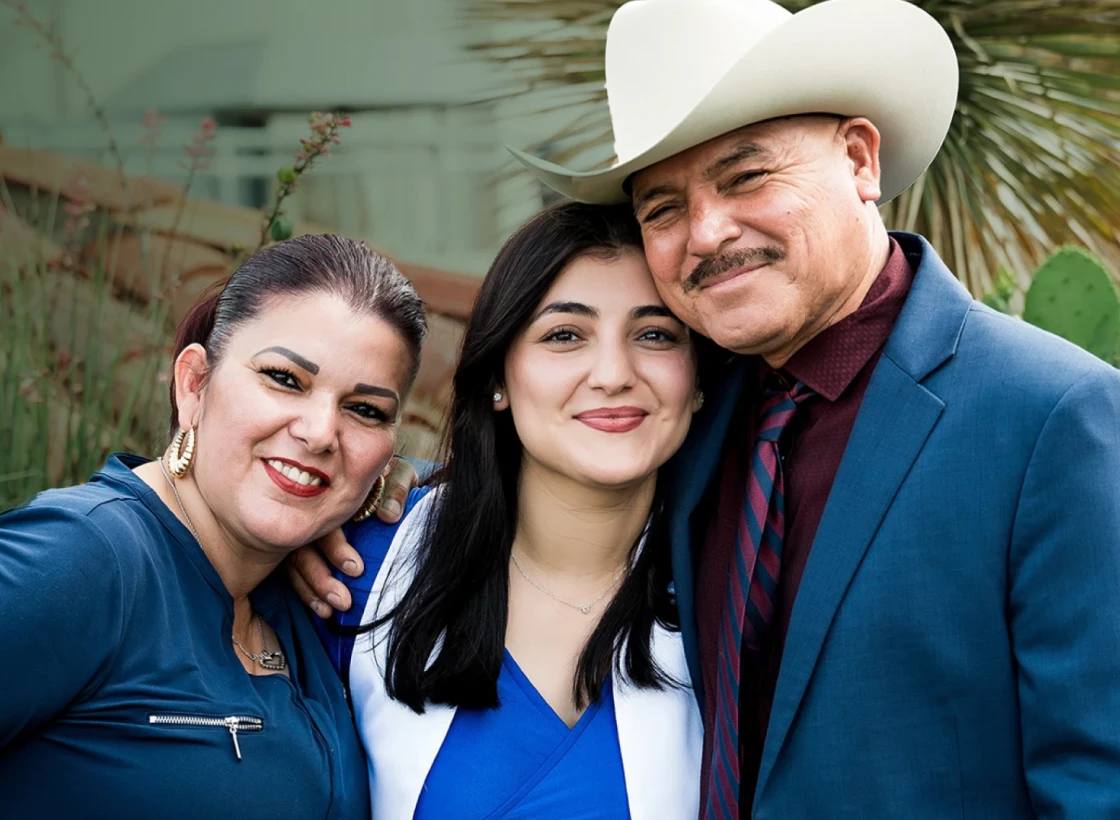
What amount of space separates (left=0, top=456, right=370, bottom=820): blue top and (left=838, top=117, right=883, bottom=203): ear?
4.41 feet

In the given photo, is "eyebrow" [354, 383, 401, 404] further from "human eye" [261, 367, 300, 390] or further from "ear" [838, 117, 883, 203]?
"ear" [838, 117, 883, 203]

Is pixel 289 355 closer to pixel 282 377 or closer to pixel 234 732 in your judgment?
pixel 282 377

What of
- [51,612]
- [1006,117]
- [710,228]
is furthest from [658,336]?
[1006,117]

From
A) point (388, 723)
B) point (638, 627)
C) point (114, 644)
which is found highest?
point (114, 644)

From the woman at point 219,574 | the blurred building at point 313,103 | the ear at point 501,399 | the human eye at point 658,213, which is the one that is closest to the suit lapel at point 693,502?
the human eye at point 658,213

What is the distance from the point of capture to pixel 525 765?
2.41 m

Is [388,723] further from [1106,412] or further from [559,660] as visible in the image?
[1106,412]

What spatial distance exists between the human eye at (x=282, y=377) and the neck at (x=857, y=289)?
0.89m

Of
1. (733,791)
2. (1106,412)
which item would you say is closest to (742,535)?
(733,791)

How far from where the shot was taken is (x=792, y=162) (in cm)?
216

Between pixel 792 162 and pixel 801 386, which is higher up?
pixel 792 162

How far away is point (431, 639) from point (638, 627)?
0.42m

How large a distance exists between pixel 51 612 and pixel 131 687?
206 millimetres

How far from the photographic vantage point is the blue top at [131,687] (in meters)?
1.82
